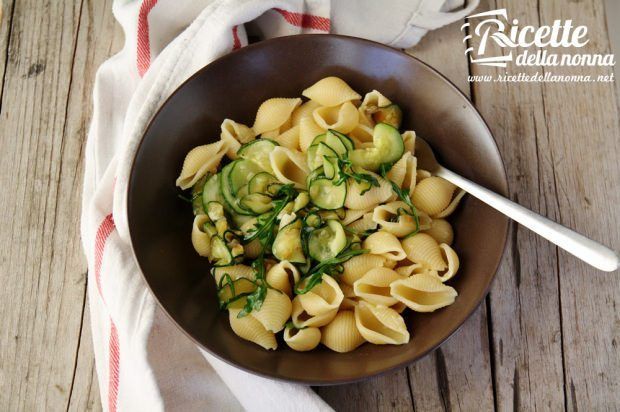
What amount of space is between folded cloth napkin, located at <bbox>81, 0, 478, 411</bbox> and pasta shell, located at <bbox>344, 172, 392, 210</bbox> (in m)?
0.42

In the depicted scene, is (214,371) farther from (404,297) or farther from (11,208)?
(11,208)

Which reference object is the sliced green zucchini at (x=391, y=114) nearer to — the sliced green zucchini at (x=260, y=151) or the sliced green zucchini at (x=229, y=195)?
the sliced green zucchini at (x=260, y=151)

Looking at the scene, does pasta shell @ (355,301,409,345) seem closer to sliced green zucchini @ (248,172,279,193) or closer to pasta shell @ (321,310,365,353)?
pasta shell @ (321,310,365,353)

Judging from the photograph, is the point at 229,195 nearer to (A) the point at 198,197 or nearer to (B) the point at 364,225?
(A) the point at 198,197

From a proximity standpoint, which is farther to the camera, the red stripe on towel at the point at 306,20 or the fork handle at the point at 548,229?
the red stripe on towel at the point at 306,20

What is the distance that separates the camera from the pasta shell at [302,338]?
132cm

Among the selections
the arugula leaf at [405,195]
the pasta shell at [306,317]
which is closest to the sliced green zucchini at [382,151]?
the arugula leaf at [405,195]

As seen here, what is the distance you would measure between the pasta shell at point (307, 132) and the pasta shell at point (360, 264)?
0.29 m

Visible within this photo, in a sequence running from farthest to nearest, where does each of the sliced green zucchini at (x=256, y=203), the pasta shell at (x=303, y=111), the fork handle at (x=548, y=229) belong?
the pasta shell at (x=303, y=111) → the sliced green zucchini at (x=256, y=203) → the fork handle at (x=548, y=229)

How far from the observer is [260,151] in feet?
4.73

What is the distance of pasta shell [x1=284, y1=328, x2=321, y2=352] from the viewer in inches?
51.9

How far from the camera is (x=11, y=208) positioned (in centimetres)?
167

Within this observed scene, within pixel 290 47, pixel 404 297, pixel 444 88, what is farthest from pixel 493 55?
pixel 404 297

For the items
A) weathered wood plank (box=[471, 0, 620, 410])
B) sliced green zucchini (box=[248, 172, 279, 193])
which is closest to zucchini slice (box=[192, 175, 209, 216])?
sliced green zucchini (box=[248, 172, 279, 193])
